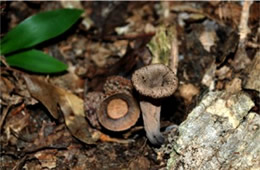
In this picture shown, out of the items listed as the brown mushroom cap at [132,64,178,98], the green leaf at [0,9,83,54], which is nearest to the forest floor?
the green leaf at [0,9,83,54]

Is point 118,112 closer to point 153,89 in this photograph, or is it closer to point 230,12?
point 153,89

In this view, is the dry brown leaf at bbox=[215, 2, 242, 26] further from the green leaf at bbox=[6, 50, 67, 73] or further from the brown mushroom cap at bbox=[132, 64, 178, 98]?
the green leaf at bbox=[6, 50, 67, 73]

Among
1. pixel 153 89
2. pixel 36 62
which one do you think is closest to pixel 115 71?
pixel 36 62

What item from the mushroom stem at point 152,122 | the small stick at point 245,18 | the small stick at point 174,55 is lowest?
the mushroom stem at point 152,122

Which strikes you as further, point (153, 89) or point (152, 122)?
point (152, 122)

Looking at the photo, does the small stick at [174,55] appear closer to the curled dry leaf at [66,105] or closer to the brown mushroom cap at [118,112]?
the brown mushroom cap at [118,112]

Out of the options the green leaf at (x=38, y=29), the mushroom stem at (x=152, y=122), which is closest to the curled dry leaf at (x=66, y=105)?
the green leaf at (x=38, y=29)
